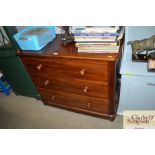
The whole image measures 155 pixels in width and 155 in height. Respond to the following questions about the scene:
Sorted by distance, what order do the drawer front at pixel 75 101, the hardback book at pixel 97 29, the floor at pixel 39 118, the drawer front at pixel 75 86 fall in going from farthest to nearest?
the floor at pixel 39 118 < the drawer front at pixel 75 101 < the drawer front at pixel 75 86 < the hardback book at pixel 97 29

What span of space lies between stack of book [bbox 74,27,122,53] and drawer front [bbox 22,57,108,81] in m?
0.11

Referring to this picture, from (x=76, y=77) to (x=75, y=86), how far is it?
13 centimetres

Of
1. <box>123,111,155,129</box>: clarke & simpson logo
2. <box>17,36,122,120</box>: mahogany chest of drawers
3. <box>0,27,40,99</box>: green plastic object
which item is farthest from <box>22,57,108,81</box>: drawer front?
<box>123,111,155,129</box>: clarke & simpson logo

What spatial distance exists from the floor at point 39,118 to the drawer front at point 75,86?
420 millimetres

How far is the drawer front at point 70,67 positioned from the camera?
117 centimetres

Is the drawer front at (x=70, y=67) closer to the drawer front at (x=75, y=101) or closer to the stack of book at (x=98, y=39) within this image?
the stack of book at (x=98, y=39)

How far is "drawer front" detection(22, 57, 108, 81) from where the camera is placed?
1.17 meters

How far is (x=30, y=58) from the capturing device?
4.53 feet

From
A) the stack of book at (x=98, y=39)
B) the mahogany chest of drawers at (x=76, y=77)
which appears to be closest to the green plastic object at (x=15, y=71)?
the mahogany chest of drawers at (x=76, y=77)
